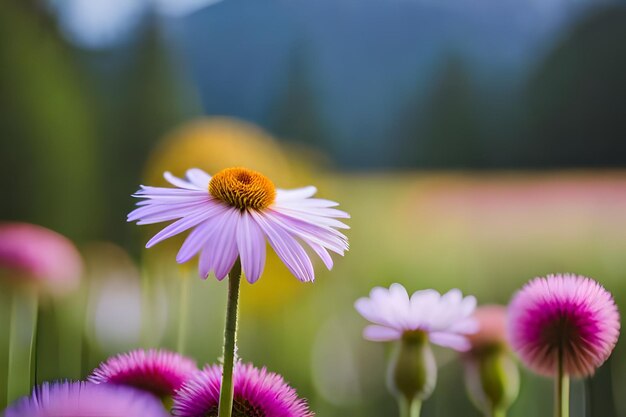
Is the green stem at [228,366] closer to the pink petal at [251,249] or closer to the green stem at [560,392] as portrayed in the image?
the pink petal at [251,249]

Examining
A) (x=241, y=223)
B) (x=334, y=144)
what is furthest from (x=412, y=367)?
(x=334, y=144)

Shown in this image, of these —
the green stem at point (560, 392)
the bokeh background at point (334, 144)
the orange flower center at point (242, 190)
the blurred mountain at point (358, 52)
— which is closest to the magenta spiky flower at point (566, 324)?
the green stem at point (560, 392)

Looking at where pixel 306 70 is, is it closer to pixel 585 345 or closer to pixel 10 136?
pixel 10 136

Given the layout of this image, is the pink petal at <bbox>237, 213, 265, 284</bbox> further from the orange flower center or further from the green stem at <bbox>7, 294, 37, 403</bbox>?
the green stem at <bbox>7, 294, 37, 403</bbox>

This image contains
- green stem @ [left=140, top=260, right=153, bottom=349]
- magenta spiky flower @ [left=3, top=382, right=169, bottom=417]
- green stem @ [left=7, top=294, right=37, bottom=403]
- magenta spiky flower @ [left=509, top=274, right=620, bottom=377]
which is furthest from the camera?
green stem @ [left=140, top=260, right=153, bottom=349]

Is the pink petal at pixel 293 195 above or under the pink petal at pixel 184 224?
above

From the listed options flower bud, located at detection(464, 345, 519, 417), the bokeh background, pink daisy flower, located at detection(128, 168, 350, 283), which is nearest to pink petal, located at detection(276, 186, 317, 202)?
pink daisy flower, located at detection(128, 168, 350, 283)
